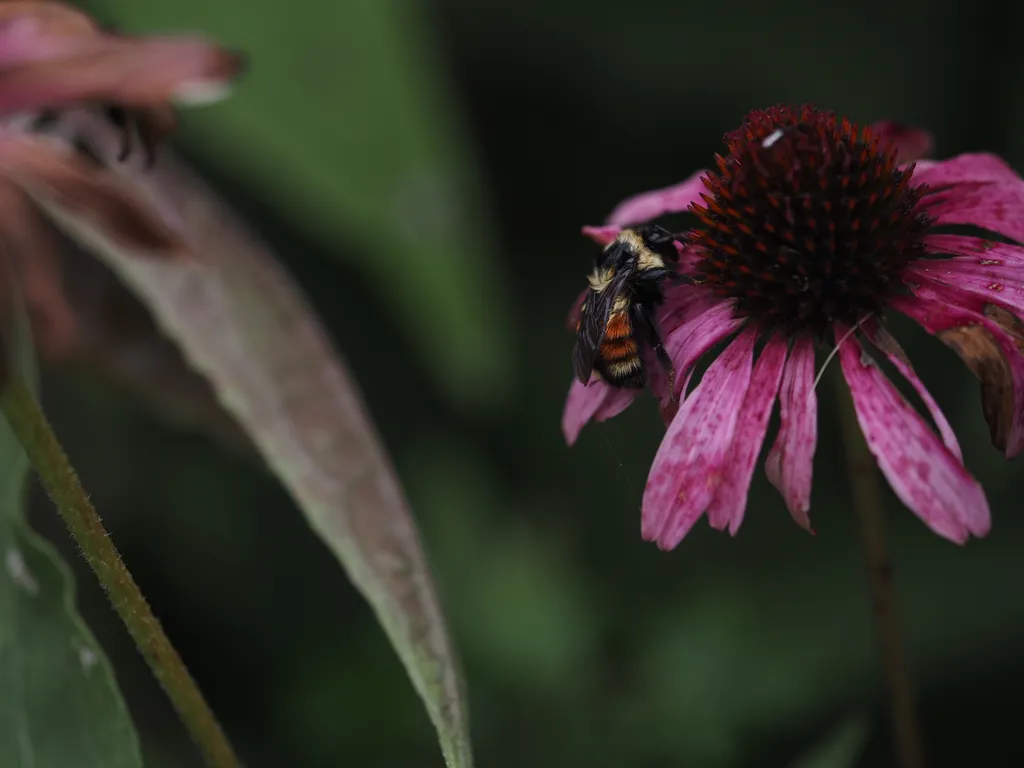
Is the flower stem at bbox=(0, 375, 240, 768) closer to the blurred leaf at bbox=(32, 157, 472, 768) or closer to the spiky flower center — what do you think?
the blurred leaf at bbox=(32, 157, 472, 768)

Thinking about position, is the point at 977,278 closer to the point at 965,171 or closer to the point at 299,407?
the point at 965,171

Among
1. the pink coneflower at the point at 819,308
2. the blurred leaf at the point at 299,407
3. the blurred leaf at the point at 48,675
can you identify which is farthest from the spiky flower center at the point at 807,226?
the blurred leaf at the point at 48,675

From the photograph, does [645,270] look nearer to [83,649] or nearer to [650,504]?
[650,504]

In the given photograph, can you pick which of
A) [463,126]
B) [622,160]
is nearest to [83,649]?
[463,126]

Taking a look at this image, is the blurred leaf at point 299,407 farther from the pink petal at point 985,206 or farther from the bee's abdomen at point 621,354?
the pink petal at point 985,206

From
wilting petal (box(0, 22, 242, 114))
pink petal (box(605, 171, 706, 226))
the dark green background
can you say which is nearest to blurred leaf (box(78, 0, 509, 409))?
the dark green background

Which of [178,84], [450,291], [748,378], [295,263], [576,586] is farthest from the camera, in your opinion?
[295,263]
